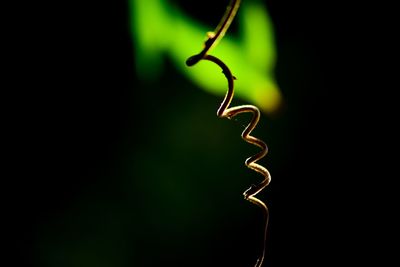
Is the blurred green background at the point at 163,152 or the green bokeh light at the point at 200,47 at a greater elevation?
the green bokeh light at the point at 200,47

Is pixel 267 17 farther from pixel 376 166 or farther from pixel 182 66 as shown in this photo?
pixel 376 166

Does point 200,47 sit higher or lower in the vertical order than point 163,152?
higher

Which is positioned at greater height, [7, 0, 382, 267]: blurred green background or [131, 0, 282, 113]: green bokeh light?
[131, 0, 282, 113]: green bokeh light

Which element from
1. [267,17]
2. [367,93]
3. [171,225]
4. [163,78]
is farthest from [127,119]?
[367,93]

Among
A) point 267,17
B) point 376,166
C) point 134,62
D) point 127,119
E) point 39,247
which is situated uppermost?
point 267,17

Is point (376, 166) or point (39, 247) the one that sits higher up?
point (376, 166)

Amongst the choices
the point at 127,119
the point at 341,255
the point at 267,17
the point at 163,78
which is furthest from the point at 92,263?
the point at 267,17
